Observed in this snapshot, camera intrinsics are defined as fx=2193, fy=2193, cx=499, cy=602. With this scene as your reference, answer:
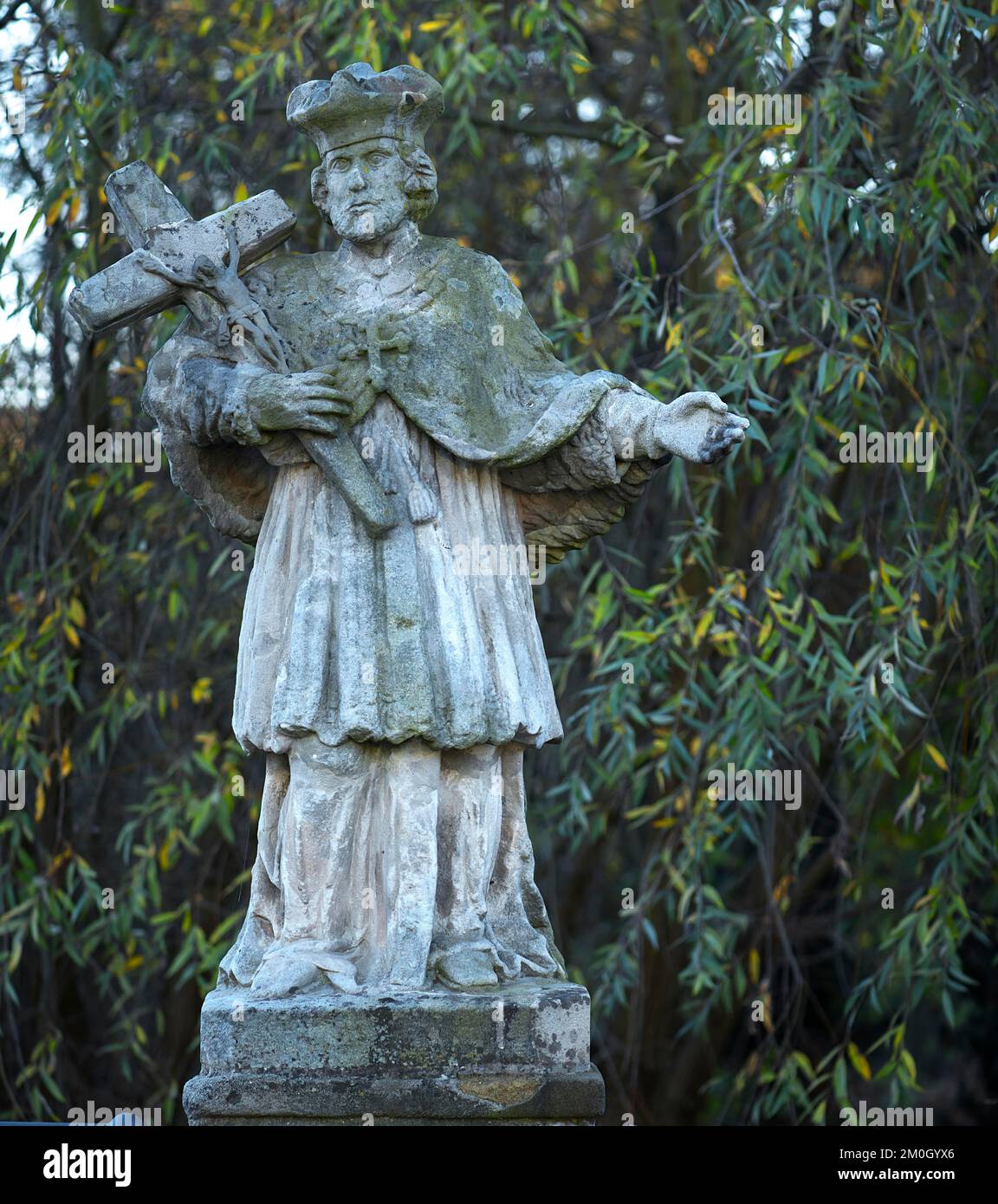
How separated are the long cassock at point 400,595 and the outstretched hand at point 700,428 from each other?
7 centimetres

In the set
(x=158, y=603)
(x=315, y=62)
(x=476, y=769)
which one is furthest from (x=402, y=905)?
(x=315, y=62)

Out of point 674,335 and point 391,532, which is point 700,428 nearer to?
point 391,532

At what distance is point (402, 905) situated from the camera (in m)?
5.14

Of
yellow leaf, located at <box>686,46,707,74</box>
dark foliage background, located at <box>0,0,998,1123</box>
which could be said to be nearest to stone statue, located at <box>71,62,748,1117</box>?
dark foliage background, located at <box>0,0,998,1123</box>

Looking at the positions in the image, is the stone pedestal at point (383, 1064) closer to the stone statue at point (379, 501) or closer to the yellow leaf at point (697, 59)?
the stone statue at point (379, 501)

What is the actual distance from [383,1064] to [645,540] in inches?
178

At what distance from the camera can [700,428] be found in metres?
5.17

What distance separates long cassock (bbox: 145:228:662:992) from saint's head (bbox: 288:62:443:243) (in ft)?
0.41

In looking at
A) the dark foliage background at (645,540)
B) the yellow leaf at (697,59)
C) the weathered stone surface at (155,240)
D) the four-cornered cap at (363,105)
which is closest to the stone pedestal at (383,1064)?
the weathered stone surface at (155,240)

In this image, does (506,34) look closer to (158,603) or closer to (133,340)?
(133,340)

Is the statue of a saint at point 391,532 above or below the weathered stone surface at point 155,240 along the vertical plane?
below

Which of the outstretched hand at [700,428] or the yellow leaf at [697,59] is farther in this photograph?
the yellow leaf at [697,59]

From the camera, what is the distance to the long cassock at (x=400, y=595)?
5.17 metres

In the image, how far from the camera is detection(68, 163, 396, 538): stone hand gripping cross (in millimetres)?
5223
